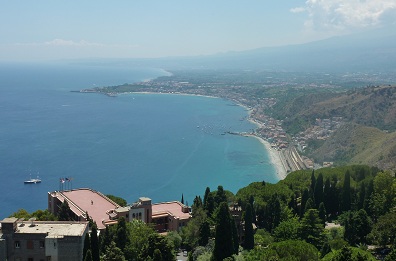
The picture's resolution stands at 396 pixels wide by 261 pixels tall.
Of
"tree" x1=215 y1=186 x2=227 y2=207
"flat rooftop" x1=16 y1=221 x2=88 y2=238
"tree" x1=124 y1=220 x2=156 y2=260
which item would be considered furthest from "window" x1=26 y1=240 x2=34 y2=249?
"tree" x1=215 y1=186 x2=227 y2=207

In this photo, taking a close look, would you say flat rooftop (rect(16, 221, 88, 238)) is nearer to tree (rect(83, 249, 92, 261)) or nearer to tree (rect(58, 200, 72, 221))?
tree (rect(83, 249, 92, 261))

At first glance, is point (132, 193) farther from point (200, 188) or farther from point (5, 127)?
point (5, 127)

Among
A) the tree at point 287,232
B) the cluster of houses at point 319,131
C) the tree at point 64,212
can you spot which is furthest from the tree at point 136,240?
the cluster of houses at point 319,131

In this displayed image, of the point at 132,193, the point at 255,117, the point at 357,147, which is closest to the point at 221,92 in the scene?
the point at 255,117

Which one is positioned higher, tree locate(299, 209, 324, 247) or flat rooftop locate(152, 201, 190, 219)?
tree locate(299, 209, 324, 247)

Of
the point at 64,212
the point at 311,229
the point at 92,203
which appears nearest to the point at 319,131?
the point at 311,229

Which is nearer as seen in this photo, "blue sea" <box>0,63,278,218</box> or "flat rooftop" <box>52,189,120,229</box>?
"flat rooftop" <box>52,189,120,229</box>
